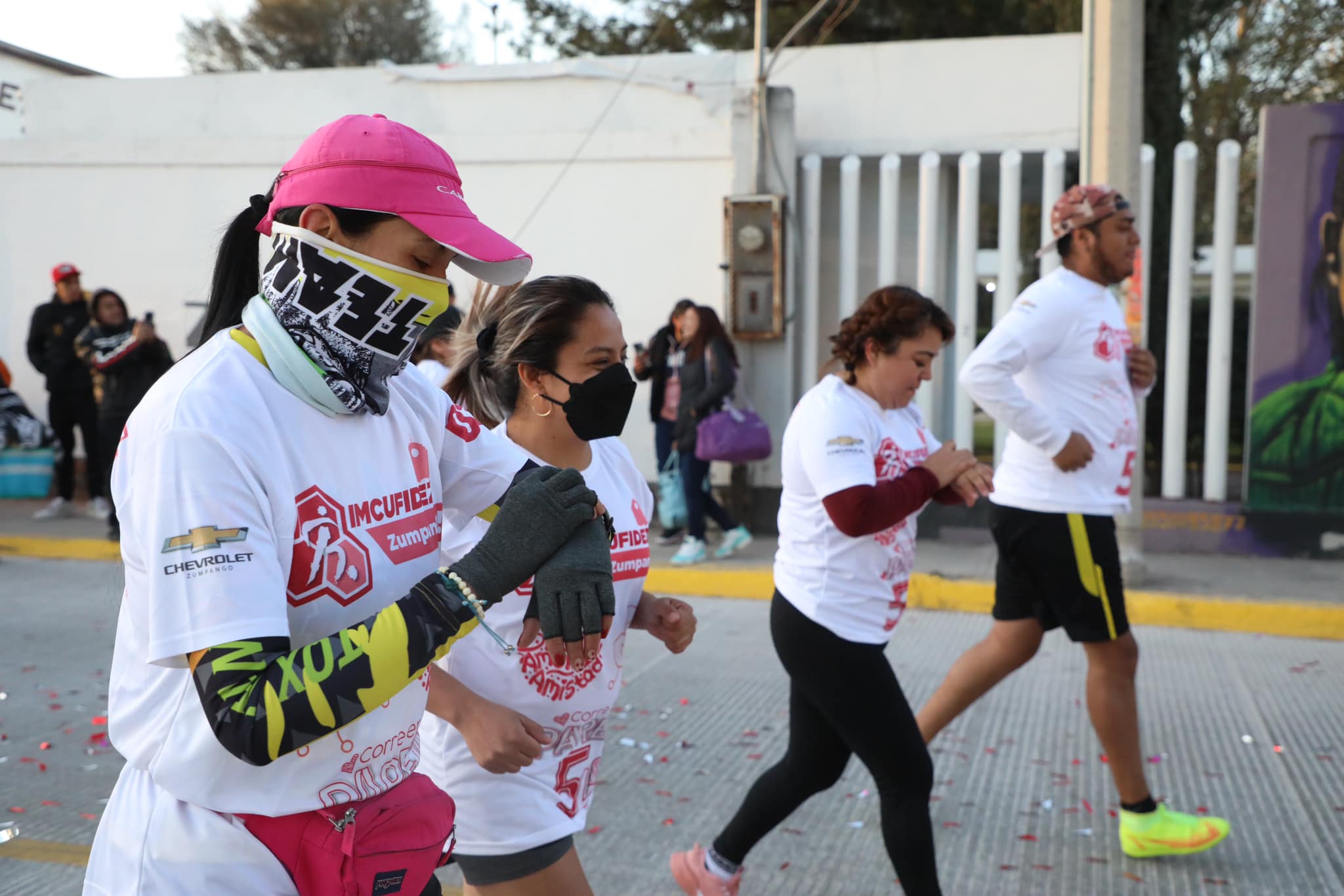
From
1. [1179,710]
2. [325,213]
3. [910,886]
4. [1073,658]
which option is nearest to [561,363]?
[325,213]

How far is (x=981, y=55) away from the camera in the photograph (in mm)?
9039

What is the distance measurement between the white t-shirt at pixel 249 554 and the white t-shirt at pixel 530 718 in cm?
57

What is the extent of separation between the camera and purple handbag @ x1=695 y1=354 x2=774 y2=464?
799cm

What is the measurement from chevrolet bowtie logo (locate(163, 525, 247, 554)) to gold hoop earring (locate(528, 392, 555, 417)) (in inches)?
45.9

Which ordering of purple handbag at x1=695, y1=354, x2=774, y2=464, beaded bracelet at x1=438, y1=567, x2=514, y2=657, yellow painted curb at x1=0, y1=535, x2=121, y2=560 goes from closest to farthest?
beaded bracelet at x1=438, y1=567, x2=514, y2=657, purple handbag at x1=695, y1=354, x2=774, y2=464, yellow painted curb at x1=0, y1=535, x2=121, y2=560

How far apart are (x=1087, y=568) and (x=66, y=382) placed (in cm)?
885

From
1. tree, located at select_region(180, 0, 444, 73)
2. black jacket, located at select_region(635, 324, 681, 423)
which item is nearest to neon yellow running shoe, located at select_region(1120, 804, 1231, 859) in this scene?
black jacket, located at select_region(635, 324, 681, 423)

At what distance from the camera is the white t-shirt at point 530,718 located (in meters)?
2.24

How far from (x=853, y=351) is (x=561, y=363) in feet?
3.62

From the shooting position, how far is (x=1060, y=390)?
399 centimetres

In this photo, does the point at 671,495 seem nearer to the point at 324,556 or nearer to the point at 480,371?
the point at 480,371

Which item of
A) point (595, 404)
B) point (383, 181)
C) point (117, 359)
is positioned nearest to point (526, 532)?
point (383, 181)

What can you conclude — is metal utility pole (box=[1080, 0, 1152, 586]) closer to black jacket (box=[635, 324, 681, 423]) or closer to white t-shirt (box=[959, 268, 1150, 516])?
black jacket (box=[635, 324, 681, 423])

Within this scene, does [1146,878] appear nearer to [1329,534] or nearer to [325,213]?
[325,213]
